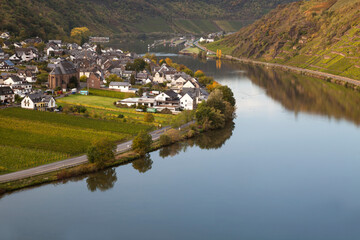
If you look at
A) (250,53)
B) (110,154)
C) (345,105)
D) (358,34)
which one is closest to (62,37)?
(250,53)

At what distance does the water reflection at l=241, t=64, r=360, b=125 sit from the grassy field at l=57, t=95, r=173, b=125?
15.4 metres

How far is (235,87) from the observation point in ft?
198

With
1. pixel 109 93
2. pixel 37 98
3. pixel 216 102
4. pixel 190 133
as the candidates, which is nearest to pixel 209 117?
pixel 216 102

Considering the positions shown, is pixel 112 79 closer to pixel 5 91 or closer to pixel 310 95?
pixel 5 91

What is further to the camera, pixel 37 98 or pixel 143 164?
pixel 37 98

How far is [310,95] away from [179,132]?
25.3m

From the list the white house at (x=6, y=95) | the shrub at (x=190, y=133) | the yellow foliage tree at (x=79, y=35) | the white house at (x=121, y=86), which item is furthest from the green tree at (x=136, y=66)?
the yellow foliage tree at (x=79, y=35)

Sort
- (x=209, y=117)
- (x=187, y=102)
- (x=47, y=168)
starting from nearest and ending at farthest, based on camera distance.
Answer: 1. (x=47, y=168)
2. (x=209, y=117)
3. (x=187, y=102)

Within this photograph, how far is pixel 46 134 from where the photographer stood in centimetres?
3266

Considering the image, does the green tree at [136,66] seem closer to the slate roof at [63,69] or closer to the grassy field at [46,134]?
the slate roof at [63,69]

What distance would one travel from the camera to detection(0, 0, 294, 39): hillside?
8488cm

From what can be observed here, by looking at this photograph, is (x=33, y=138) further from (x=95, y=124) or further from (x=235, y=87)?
(x=235, y=87)

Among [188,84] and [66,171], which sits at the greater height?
[188,84]

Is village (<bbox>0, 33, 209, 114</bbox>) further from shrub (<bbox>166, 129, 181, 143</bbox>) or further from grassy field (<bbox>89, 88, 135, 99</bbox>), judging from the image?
shrub (<bbox>166, 129, 181, 143</bbox>)
